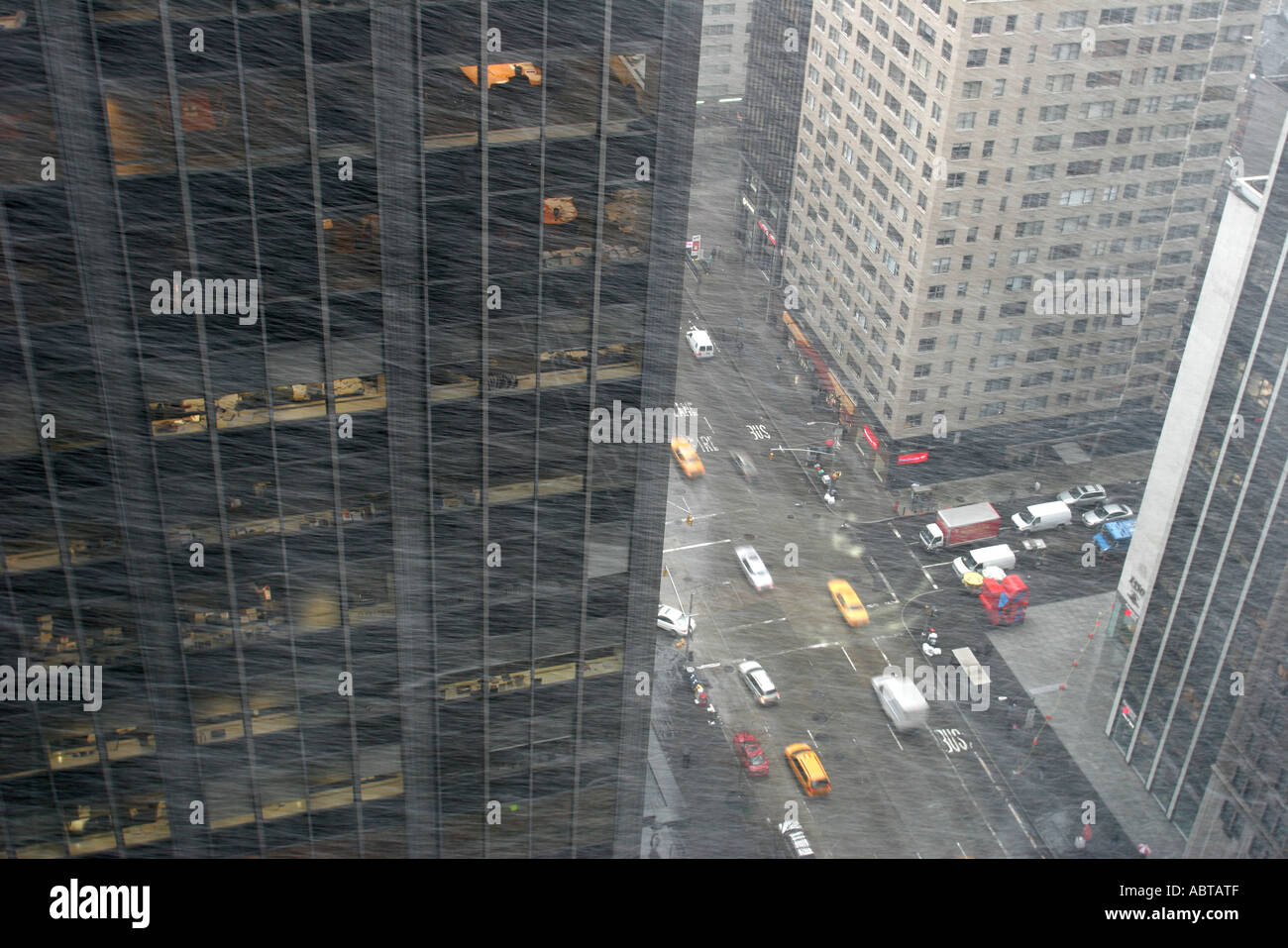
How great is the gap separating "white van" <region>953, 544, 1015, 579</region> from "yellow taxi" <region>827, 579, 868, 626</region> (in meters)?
2.79

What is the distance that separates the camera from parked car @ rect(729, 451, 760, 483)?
121ft

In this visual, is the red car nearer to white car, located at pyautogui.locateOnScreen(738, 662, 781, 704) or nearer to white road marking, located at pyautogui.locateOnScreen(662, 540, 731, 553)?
white car, located at pyautogui.locateOnScreen(738, 662, 781, 704)

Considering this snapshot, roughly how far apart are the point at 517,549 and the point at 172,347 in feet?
12.5

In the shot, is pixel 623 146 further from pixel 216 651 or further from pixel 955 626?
pixel 955 626

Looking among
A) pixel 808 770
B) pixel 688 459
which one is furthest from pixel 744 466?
pixel 808 770

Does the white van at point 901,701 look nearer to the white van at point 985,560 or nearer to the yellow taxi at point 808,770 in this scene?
the yellow taxi at point 808,770

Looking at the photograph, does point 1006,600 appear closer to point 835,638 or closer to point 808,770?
point 835,638

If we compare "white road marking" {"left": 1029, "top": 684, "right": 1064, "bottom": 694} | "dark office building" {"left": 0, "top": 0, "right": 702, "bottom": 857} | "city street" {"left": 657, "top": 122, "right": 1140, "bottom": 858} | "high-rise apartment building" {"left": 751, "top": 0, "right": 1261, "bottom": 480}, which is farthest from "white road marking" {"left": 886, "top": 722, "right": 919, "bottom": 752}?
"dark office building" {"left": 0, "top": 0, "right": 702, "bottom": 857}

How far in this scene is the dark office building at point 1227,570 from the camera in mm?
25047

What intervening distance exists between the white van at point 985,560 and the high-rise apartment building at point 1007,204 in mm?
2857

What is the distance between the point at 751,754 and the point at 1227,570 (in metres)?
9.87

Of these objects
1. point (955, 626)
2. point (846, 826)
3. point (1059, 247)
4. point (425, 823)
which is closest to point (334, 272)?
point (425, 823)

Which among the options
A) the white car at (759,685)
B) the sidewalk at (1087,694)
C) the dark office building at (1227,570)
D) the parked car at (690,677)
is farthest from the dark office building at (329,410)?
the sidewalk at (1087,694)

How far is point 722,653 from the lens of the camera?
3225 cm
